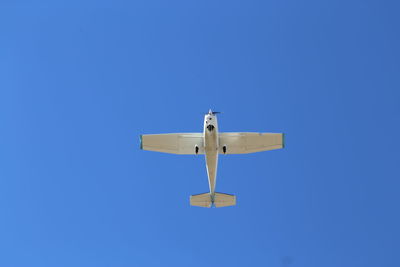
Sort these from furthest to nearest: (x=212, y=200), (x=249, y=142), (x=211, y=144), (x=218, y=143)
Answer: (x=212, y=200)
(x=249, y=142)
(x=218, y=143)
(x=211, y=144)

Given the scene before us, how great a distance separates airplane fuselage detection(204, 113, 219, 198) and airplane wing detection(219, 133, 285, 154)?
125 cm

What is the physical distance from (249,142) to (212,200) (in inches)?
270

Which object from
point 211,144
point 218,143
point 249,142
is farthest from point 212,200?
point 211,144

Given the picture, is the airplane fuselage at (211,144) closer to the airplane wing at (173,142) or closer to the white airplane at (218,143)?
the white airplane at (218,143)

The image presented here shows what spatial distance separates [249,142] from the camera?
158ft

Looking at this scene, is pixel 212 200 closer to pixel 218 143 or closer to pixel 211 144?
pixel 218 143

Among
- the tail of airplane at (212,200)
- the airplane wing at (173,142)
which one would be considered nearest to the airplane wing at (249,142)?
the airplane wing at (173,142)

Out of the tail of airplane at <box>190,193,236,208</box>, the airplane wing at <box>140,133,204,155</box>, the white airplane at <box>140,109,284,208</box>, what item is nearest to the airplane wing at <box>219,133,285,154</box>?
the white airplane at <box>140,109,284,208</box>

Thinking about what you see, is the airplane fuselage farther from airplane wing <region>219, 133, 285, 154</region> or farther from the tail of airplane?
the tail of airplane

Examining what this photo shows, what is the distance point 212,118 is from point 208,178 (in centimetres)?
705

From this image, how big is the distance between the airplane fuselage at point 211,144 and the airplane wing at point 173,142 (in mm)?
1732

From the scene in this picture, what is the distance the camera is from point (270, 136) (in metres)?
48.2

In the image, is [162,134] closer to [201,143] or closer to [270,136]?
[201,143]

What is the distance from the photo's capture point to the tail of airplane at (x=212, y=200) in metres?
50.9
